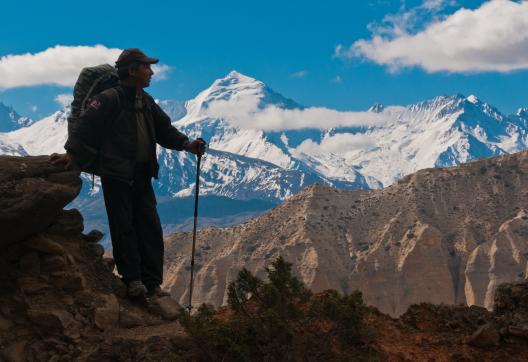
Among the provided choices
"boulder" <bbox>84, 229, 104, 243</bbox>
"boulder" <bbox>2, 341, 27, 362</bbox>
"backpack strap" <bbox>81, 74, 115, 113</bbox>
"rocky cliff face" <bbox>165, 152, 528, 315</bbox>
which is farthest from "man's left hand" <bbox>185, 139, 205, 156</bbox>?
"rocky cliff face" <bbox>165, 152, 528, 315</bbox>

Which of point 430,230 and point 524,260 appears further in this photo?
point 430,230

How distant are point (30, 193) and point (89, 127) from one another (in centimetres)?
111

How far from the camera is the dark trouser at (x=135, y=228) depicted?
9.60m

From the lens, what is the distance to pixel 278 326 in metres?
7.21

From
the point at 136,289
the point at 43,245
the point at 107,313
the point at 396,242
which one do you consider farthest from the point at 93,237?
the point at 396,242

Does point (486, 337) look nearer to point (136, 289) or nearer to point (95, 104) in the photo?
point (136, 289)

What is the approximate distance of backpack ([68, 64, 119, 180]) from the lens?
938 centimetres

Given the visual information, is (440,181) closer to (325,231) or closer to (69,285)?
(325,231)

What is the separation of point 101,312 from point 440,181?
115929 mm

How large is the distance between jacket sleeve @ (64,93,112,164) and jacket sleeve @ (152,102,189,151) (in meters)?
0.87


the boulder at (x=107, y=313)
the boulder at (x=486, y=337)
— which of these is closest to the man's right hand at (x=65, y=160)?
the boulder at (x=107, y=313)

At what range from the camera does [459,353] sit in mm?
7824

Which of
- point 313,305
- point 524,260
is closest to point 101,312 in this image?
point 313,305

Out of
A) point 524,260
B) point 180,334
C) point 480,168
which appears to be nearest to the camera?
point 180,334
